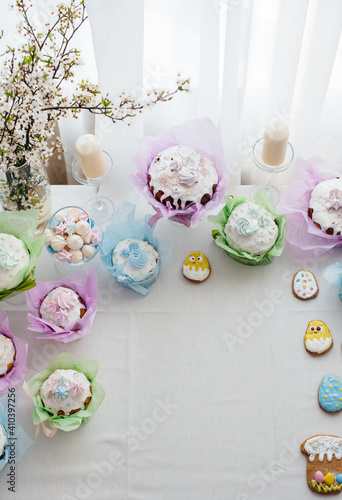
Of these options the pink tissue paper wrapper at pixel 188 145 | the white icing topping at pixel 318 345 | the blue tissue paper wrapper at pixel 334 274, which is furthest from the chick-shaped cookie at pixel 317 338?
the pink tissue paper wrapper at pixel 188 145

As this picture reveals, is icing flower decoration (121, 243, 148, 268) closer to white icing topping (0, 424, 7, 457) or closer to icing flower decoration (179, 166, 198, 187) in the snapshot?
icing flower decoration (179, 166, 198, 187)

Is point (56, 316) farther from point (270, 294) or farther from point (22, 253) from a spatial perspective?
point (270, 294)

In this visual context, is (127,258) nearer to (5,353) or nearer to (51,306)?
(51,306)

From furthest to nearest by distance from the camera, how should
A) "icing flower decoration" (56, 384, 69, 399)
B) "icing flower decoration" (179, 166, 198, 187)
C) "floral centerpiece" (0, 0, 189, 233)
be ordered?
"icing flower decoration" (179, 166, 198, 187) → "icing flower decoration" (56, 384, 69, 399) → "floral centerpiece" (0, 0, 189, 233)

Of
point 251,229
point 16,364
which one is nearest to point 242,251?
point 251,229

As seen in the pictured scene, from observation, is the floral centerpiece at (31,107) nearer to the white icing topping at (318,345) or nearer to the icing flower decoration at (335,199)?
the icing flower decoration at (335,199)

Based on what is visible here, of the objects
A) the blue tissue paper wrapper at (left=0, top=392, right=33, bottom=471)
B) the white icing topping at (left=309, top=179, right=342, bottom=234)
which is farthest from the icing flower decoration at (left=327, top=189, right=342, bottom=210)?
the blue tissue paper wrapper at (left=0, top=392, right=33, bottom=471)

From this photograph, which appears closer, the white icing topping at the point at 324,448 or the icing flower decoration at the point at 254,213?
the white icing topping at the point at 324,448
